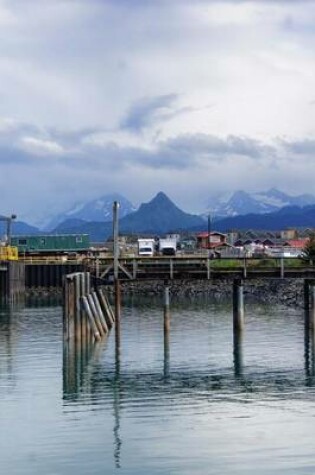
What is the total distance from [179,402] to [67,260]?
6698 centimetres

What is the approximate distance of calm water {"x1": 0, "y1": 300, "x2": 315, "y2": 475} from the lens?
82.7 feet

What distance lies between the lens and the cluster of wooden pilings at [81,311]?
4803cm

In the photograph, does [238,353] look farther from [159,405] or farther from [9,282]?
[9,282]

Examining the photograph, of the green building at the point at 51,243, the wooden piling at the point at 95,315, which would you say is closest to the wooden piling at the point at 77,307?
the wooden piling at the point at 95,315

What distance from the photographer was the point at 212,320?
69.5m

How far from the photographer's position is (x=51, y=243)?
123 meters

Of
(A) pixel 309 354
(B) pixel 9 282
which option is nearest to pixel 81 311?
(A) pixel 309 354

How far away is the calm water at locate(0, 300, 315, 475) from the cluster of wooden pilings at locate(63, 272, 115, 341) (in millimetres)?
1260

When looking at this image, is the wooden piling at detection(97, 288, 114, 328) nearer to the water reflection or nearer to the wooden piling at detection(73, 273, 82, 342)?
the wooden piling at detection(73, 273, 82, 342)

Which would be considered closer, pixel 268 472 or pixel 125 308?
pixel 268 472

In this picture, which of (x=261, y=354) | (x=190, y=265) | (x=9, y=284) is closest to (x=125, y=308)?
(x=9, y=284)

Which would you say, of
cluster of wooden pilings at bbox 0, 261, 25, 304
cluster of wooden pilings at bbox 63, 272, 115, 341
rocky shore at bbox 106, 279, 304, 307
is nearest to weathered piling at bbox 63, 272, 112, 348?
cluster of wooden pilings at bbox 63, 272, 115, 341

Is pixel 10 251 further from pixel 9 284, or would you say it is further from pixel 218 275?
pixel 218 275

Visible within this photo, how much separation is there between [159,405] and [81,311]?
19328mm
